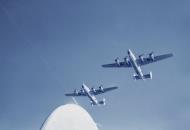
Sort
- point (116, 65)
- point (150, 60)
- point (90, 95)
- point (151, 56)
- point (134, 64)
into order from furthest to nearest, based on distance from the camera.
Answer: point (90, 95), point (116, 65), point (150, 60), point (151, 56), point (134, 64)

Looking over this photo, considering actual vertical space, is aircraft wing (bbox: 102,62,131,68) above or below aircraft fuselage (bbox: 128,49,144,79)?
above

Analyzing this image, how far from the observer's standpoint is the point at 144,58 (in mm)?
90438

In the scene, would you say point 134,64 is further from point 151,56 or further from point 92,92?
point 92,92

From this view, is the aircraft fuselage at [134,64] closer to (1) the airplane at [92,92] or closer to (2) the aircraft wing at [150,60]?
(2) the aircraft wing at [150,60]

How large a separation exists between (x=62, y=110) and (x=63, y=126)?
198 centimetres

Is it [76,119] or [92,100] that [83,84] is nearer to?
[92,100]

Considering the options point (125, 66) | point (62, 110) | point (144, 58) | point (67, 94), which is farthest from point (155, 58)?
point (62, 110)

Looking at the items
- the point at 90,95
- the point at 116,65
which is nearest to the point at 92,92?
the point at 90,95

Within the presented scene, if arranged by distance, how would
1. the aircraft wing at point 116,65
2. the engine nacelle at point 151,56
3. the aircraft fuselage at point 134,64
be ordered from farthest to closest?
the aircraft wing at point 116,65, the engine nacelle at point 151,56, the aircraft fuselage at point 134,64

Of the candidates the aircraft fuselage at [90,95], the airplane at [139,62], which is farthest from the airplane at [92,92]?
the airplane at [139,62]

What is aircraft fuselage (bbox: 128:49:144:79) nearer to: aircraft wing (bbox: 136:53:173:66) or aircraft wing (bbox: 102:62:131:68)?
aircraft wing (bbox: 136:53:173:66)

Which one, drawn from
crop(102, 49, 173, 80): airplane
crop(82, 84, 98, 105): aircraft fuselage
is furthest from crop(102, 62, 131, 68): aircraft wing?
crop(82, 84, 98, 105): aircraft fuselage

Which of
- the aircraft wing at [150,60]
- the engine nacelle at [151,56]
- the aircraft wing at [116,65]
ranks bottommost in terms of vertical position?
the aircraft wing at [150,60]

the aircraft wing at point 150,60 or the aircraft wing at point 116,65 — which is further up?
the aircraft wing at point 116,65
